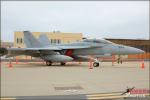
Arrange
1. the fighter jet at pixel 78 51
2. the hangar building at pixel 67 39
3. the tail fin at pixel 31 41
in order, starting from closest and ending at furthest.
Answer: the fighter jet at pixel 78 51 < the tail fin at pixel 31 41 < the hangar building at pixel 67 39

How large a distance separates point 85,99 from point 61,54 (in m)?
18.7

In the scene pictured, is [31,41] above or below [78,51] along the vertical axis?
above

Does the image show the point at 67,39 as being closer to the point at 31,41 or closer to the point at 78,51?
the point at 31,41

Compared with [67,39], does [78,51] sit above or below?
below

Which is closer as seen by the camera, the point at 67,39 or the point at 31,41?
the point at 31,41

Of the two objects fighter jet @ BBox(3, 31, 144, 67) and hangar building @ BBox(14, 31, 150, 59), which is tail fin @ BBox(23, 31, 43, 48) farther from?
hangar building @ BBox(14, 31, 150, 59)

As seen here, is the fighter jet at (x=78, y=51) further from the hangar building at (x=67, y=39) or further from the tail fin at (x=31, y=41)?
the hangar building at (x=67, y=39)

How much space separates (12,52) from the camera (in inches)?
1041

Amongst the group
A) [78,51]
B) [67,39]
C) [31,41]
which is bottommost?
[78,51]

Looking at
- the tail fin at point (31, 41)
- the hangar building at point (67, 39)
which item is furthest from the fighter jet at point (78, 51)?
the hangar building at point (67, 39)

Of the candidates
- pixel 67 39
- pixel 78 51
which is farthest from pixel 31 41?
pixel 67 39

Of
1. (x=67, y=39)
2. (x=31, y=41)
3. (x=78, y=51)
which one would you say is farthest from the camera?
(x=67, y=39)

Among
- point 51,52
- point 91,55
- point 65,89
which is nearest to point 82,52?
point 91,55

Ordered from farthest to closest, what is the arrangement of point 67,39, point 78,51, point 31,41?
1. point 67,39
2. point 31,41
3. point 78,51
